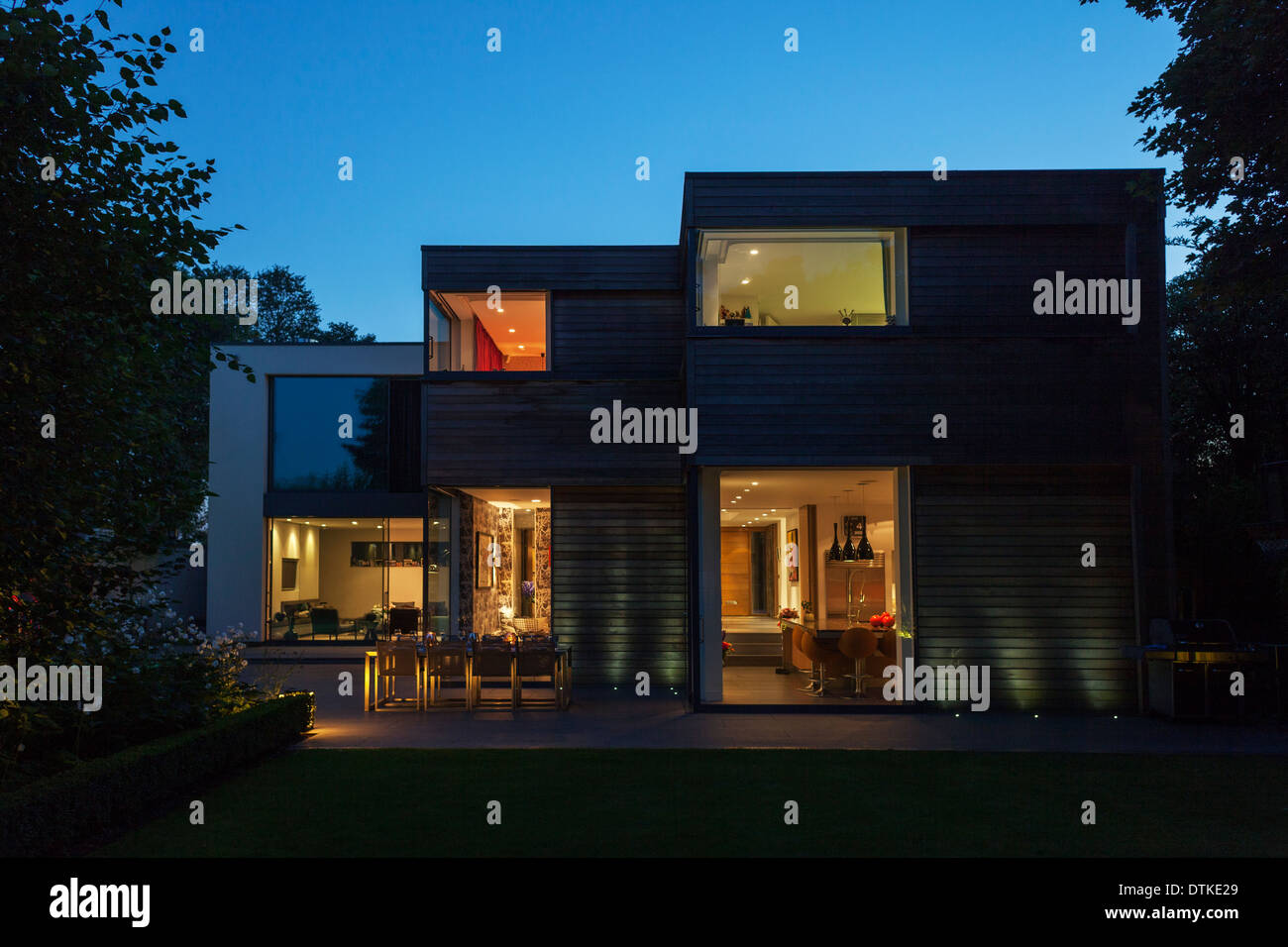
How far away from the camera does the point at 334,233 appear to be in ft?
350

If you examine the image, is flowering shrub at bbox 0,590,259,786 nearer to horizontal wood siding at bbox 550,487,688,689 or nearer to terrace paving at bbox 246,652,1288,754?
terrace paving at bbox 246,652,1288,754

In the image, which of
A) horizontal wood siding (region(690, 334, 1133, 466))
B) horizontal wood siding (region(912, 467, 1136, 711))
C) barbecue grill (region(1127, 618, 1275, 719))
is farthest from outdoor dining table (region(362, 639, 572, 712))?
barbecue grill (region(1127, 618, 1275, 719))

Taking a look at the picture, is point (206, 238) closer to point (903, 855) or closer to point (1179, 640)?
point (903, 855)

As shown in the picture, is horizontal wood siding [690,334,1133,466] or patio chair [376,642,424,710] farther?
patio chair [376,642,424,710]

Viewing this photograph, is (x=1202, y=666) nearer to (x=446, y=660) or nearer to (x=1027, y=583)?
(x=1027, y=583)

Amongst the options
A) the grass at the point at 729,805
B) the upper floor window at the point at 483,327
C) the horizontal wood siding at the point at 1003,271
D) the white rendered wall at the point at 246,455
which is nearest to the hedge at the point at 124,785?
the grass at the point at 729,805

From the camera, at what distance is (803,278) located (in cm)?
1191

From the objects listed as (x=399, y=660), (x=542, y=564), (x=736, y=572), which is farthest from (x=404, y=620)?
(x=736, y=572)

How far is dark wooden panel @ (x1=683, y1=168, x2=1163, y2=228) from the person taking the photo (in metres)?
11.5

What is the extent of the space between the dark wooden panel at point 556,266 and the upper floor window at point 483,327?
0.25 m

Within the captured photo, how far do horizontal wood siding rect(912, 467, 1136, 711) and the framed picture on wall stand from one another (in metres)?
8.45

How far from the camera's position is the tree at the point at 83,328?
17.5ft

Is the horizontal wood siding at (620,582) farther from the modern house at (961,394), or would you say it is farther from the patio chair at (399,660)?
the patio chair at (399,660)
